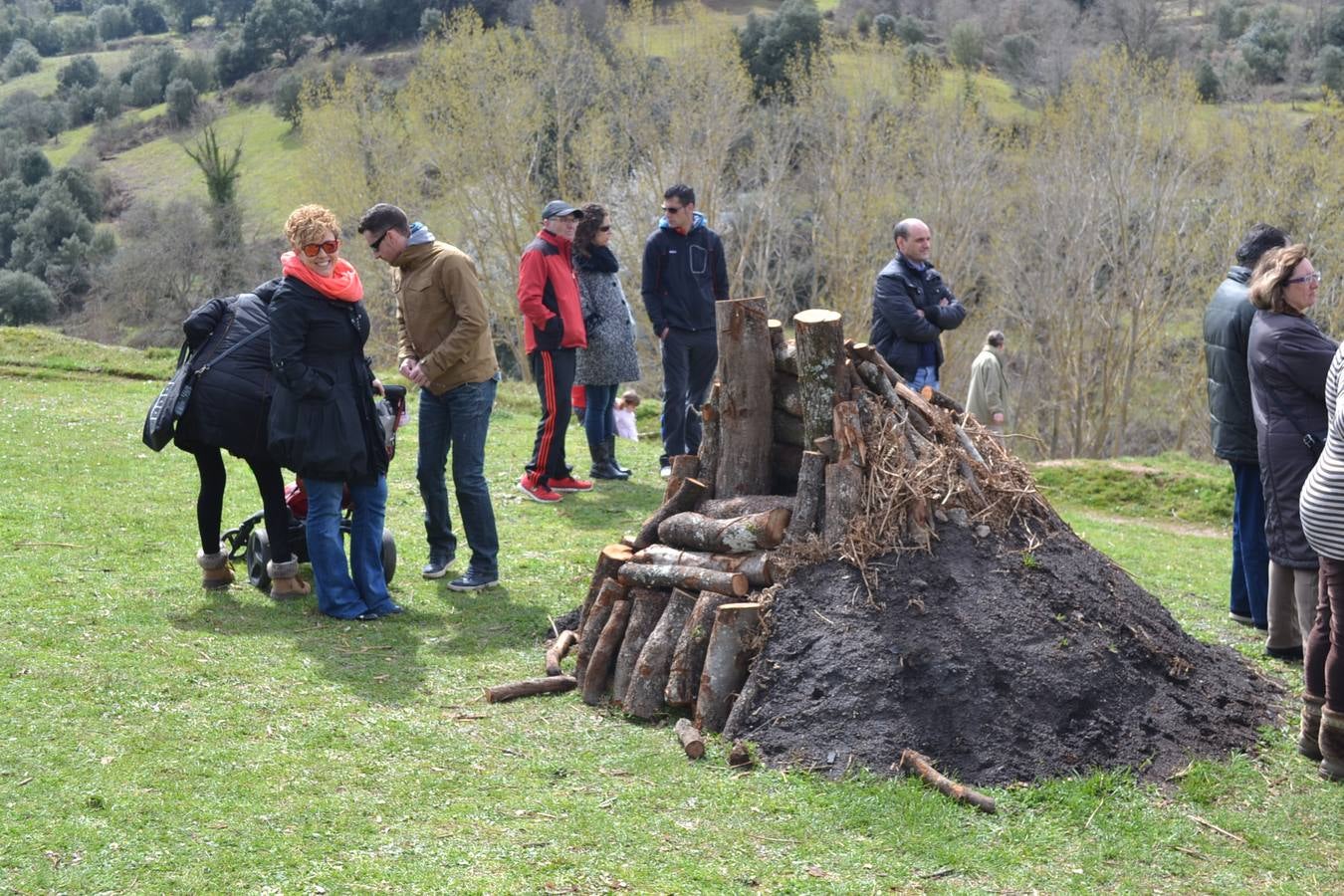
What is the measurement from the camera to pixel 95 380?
16.6 metres

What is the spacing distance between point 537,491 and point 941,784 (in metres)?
6.00

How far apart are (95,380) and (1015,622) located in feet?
46.5

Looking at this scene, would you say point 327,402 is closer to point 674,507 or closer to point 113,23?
point 674,507

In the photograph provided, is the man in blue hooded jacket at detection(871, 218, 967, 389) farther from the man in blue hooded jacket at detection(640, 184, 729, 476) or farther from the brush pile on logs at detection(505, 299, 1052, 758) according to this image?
the brush pile on logs at detection(505, 299, 1052, 758)

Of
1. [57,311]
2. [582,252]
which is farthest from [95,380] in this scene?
[57,311]

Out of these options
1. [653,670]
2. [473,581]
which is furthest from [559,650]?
[473,581]

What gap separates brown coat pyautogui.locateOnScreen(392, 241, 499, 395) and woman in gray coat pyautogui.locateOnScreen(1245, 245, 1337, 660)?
4110 millimetres

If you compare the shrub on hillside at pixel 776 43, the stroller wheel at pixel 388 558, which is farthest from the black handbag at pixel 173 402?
the shrub on hillside at pixel 776 43

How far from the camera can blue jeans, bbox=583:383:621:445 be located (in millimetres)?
11133

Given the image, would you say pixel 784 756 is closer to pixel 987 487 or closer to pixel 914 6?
pixel 987 487

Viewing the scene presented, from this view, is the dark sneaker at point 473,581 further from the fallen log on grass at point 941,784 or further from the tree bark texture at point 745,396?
the fallen log on grass at point 941,784

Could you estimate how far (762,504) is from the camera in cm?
633

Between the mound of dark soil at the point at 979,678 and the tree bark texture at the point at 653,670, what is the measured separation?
46 centimetres

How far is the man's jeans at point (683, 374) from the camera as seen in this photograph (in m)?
10.7
